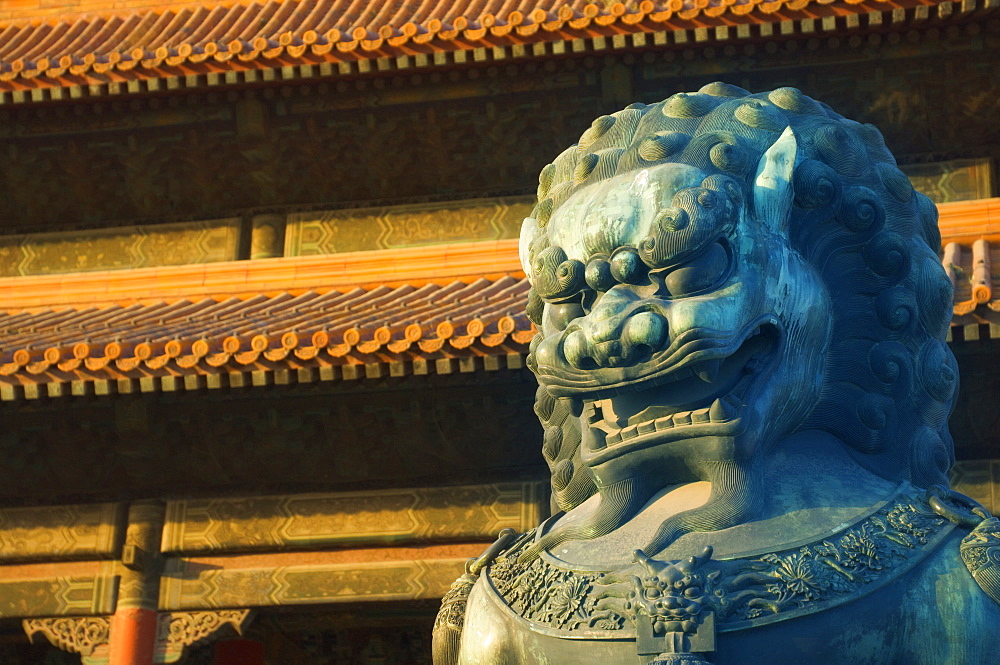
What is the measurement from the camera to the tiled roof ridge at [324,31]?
7363 mm

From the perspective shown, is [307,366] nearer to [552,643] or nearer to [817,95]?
[817,95]

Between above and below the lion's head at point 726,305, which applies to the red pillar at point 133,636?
above

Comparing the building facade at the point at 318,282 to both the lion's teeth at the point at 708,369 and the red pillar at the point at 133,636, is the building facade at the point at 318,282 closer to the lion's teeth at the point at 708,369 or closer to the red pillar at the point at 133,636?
the red pillar at the point at 133,636

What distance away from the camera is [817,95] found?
8.07 metres

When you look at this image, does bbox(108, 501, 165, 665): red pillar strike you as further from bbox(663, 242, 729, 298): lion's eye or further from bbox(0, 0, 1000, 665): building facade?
Result: bbox(663, 242, 729, 298): lion's eye

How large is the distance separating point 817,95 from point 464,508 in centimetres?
321

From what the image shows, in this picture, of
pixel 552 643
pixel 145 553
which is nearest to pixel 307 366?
pixel 145 553

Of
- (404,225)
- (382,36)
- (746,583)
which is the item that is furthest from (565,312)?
(404,225)

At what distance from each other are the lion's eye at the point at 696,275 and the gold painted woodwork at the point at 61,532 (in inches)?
235

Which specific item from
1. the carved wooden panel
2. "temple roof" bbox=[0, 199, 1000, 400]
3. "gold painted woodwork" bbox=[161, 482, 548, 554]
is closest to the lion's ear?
"temple roof" bbox=[0, 199, 1000, 400]

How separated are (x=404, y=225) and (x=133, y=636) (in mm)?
3089

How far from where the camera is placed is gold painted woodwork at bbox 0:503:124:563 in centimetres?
744

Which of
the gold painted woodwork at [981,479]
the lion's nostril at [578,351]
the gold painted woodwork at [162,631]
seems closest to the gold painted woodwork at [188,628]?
the gold painted woodwork at [162,631]

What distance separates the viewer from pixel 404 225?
29.1 feet
